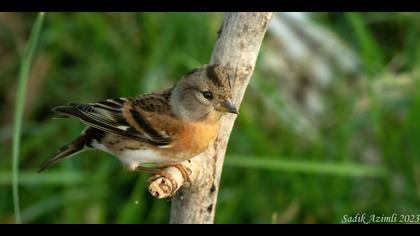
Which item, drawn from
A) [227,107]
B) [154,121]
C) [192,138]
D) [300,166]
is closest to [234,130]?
[300,166]

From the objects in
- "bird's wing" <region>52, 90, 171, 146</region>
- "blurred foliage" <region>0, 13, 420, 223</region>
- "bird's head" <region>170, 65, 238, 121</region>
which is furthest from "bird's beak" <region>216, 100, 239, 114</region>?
"blurred foliage" <region>0, 13, 420, 223</region>

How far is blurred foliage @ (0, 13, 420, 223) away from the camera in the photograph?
13.1 feet

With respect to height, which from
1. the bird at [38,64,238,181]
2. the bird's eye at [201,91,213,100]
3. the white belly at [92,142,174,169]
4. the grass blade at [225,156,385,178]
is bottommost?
the white belly at [92,142,174,169]

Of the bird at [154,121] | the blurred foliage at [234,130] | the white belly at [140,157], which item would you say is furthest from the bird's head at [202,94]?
the blurred foliage at [234,130]

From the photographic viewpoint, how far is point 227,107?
2.86 meters

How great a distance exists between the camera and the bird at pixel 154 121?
3061 millimetres

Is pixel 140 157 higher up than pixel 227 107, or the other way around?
pixel 227 107

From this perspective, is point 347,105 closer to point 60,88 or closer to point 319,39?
point 319,39

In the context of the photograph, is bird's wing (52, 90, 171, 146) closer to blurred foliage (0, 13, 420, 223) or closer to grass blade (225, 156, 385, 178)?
blurred foliage (0, 13, 420, 223)

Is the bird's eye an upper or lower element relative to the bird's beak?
upper

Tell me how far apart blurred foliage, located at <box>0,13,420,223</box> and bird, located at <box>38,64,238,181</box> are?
20.2 inches

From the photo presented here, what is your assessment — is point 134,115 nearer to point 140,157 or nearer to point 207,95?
point 140,157

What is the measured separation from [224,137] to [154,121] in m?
0.36
